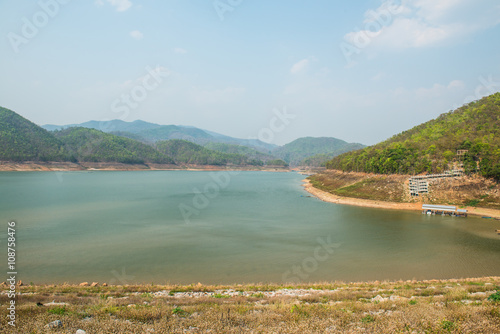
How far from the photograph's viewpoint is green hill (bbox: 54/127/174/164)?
392 feet

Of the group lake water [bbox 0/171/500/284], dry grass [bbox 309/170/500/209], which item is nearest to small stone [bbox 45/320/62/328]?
lake water [bbox 0/171/500/284]

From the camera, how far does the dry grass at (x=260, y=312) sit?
19.3ft

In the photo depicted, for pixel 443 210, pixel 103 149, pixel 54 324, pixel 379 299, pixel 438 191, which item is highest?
pixel 103 149

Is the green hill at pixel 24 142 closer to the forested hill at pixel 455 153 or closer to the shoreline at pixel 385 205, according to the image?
the shoreline at pixel 385 205

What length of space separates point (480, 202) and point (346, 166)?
25.3 metres

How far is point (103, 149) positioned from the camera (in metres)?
131

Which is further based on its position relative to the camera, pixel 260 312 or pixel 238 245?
pixel 238 245

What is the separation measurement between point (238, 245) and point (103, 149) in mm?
133465

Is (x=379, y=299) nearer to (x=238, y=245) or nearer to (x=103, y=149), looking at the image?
(x=238, y=245)

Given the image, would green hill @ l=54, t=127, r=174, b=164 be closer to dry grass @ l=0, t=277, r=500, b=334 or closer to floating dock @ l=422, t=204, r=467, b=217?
floating dock @ l=422, t=204, r=467, b=217

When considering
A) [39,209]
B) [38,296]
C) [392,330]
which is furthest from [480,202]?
[39,209]

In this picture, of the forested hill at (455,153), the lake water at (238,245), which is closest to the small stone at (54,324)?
the lake water at (238,245)

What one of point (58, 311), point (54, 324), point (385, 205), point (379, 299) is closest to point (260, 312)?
point (379, 299)

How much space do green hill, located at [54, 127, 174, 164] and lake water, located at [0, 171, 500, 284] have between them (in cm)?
9607
